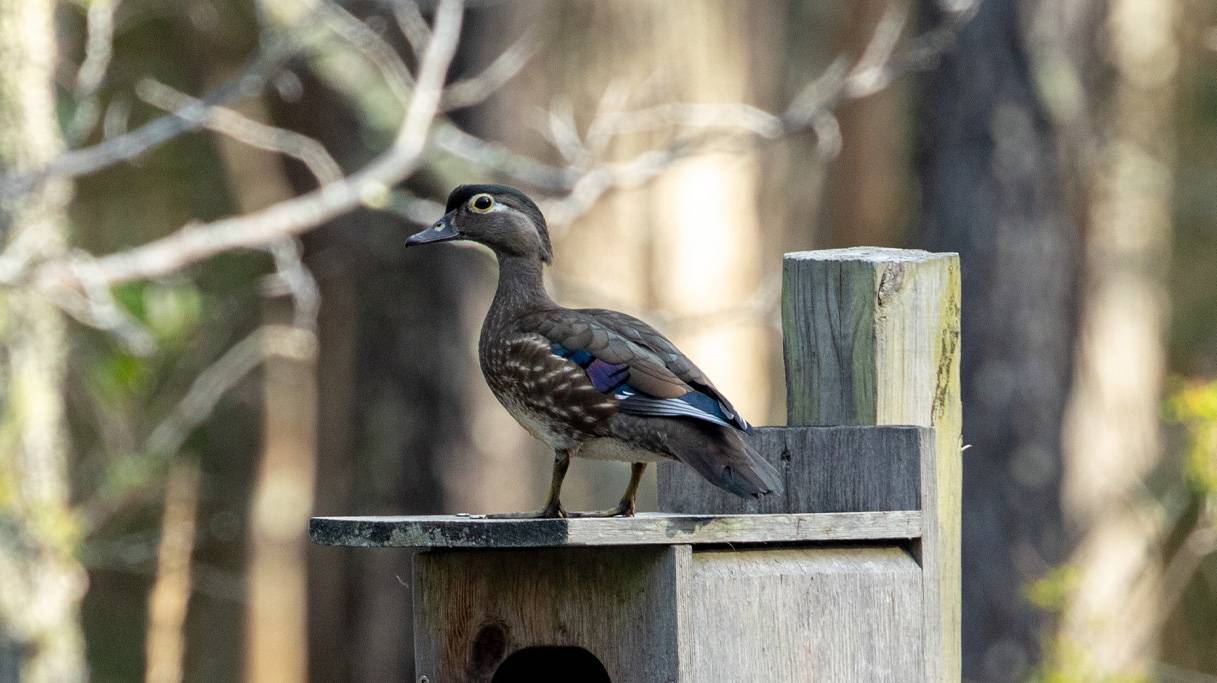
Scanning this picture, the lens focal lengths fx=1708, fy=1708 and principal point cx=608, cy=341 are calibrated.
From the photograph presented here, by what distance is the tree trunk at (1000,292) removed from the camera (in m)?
6.97

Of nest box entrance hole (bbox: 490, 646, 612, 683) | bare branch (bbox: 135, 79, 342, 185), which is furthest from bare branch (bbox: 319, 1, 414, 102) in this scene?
nest box entrance hole (bbox: 490, 646, 612, 683)

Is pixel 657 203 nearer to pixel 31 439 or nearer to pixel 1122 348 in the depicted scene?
pixel 1122 348

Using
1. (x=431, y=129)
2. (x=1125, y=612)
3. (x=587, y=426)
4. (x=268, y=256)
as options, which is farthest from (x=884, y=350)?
(x=268, y=256)

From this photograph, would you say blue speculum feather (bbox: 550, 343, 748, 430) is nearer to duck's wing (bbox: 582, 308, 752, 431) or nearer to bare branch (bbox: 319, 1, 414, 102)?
duck's wing (bbox: 582, 308, 752, 431)

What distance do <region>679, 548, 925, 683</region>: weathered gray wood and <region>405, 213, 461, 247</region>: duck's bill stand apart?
81cm

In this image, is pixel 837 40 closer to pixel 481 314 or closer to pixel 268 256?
pixel 268 256

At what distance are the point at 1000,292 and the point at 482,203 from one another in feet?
14.1

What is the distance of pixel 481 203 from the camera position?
3227 mm

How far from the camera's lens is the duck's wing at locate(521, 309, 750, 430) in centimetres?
279

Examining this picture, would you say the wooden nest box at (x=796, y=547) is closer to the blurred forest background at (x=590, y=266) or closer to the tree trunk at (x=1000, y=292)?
the blurred forest background at (x=590, y=266)

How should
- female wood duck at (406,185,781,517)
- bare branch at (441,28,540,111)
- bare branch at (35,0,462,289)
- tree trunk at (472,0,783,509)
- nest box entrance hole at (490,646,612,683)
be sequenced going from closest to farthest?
female wood duck at (406,185,781,517) < nest box entrance hole at (490,646,612,683) < bare branch at (35,0,462,289) < bare branch at (441,28,540,111) < tree trunk at (472,0,783,509)

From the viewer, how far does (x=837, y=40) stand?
12.8 meters

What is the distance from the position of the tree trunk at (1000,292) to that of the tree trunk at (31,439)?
11.5 ft

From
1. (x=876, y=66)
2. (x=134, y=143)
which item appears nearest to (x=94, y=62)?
(x=134, y=143)
